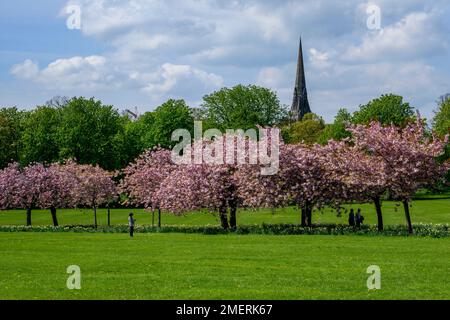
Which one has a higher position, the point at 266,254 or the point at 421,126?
the point at 421,126

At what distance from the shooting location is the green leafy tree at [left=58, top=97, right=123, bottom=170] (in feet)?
313

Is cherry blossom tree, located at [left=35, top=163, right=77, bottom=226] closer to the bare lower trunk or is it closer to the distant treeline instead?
the bare lower trunk

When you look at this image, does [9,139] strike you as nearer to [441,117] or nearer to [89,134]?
[89,134]

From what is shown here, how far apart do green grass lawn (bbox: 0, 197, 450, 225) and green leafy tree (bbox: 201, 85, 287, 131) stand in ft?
69.8

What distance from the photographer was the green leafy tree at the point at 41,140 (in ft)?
→ 317

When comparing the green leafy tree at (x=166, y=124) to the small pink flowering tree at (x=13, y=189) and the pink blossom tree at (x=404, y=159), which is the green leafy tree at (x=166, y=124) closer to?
the small pink flowering tree at (x=13, y=189)

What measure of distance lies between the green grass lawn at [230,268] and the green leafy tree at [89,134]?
5615 cm

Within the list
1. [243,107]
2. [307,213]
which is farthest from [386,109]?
[307,213]

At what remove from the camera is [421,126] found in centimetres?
4956

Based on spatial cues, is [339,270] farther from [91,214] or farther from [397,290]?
[91,214]

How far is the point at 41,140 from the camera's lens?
9675 centimetres

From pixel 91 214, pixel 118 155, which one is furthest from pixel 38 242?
pixel 118 155
